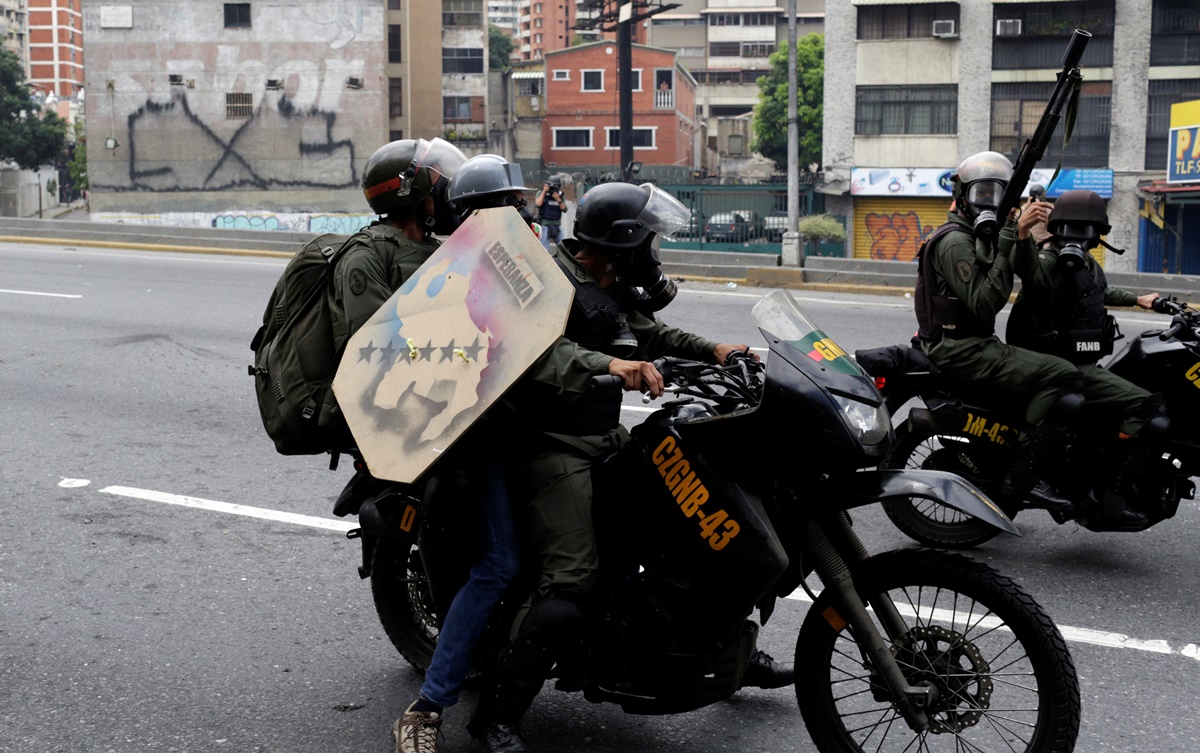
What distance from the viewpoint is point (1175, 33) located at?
34281 millimetres

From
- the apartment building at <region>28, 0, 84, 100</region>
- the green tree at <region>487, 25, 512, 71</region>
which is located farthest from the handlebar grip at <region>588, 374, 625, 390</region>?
the apartment building at <region>28, 0, 84, 100</region>

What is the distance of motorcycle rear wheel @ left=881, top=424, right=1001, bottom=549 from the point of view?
558cm

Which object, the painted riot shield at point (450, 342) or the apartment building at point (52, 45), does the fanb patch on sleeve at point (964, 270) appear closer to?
the painted riot shield at point (450, 342)

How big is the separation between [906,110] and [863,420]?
36.5 metres

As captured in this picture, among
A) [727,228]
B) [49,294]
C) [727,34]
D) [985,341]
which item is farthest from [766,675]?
[727,34]

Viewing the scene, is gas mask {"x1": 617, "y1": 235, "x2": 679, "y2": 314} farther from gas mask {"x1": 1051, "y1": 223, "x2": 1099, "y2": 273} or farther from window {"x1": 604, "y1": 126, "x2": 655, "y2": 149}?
window {"x1": 604, "y1": 126, "x2": 655, "y2": 149}

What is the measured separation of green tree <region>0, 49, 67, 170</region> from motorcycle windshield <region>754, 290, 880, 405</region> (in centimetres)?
7775

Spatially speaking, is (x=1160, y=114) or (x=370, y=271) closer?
(x=370, y=271)

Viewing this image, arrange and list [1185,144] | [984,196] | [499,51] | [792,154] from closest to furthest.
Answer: [984,196] → [792,154] → [1185,144] → [499,51]

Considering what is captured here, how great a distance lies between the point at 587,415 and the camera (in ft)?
11.2

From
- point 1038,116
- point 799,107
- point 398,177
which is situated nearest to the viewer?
point 398,177

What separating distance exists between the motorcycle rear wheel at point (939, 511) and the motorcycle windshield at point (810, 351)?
243cm

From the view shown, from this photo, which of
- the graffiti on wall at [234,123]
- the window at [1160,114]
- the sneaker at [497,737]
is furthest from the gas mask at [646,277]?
the graffiti on wall at [234,123]

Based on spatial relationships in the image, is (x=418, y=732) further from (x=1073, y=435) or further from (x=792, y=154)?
(x=792, y=154)
